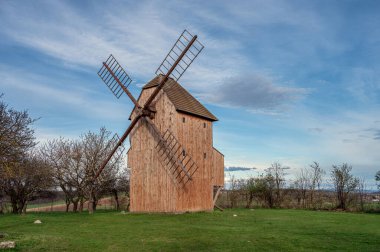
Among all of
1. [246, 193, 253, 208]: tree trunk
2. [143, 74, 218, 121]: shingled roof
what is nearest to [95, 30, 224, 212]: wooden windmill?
[143, 74, 218, 121]: shingled roof

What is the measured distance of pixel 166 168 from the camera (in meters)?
22.5

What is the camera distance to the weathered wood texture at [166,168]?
22.5m

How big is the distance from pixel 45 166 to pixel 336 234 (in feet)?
74.0

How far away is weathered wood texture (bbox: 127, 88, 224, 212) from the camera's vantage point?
885 inches

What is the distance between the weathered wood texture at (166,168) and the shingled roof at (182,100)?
315 millimetres

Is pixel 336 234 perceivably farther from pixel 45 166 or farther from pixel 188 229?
pixel 45 166

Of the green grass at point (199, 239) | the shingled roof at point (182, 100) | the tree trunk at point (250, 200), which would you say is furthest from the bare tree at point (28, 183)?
the tree trunk at point (250, 200)

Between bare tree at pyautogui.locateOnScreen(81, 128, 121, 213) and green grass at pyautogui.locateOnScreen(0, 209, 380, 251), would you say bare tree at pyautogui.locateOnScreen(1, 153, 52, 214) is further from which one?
green grass at pyautogui.locateOnScreen(0, 209, 380, 251)

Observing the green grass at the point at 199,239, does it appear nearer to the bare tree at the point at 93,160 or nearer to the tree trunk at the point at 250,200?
the bare tree at the point at 93,160

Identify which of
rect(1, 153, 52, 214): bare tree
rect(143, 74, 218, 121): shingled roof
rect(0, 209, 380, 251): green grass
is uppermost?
rect(143, 74, 218, 121): shingled roof

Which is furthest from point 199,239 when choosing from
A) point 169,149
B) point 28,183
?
point 28,183

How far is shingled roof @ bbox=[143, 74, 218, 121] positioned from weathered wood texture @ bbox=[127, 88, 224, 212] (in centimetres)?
31

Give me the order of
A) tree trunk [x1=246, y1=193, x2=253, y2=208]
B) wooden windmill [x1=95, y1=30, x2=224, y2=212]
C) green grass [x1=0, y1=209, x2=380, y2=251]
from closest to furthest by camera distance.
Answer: green grass [x1=0, y1=209, x2=380, y2=251] → wooden windmill [x1=95, y1=30, x2=224, y2=212] → tree trunk [x1=246, y1=193, x2=253, y2=208]

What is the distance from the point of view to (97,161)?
25.5 m
